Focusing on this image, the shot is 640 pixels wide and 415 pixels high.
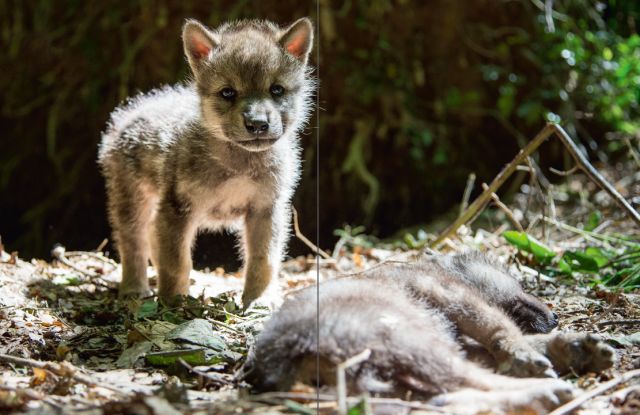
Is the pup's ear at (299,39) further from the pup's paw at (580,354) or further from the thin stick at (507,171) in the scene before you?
the pup's paw at (580,354)

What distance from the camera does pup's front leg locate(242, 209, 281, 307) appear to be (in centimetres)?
472

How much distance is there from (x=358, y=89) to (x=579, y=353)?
5.47 meters

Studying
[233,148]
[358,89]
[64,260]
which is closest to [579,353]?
[233,148]

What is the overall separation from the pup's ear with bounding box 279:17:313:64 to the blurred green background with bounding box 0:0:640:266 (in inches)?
120

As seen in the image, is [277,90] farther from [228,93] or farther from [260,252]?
[260,252]

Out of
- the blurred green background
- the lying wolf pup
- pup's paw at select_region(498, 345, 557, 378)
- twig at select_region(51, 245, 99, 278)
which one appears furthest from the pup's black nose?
the blurred green background

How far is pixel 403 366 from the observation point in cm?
262

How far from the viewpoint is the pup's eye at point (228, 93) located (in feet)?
14.3

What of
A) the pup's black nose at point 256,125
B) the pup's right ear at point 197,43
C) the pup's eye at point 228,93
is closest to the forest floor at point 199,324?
the pup's black nose at point 256,125

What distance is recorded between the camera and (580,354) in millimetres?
2963

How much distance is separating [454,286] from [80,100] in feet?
19.4

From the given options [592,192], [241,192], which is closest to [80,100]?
[241,192]

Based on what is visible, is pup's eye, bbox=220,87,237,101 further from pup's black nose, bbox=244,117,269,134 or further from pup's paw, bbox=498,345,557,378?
pup's paw, bbox=498,345,557,378

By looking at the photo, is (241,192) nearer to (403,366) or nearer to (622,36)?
(403,366)
